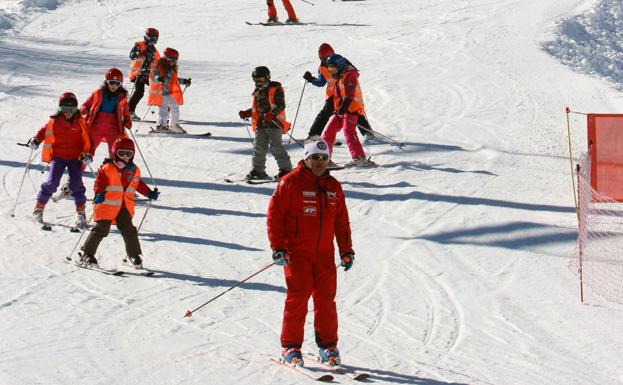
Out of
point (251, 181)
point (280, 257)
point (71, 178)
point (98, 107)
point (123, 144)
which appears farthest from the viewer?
point (251, 181)

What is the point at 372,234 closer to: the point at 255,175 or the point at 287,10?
the point at 255,175

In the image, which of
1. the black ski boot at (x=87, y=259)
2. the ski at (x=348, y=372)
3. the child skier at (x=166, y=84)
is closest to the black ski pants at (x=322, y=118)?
the child skier at (x=166, y=84)

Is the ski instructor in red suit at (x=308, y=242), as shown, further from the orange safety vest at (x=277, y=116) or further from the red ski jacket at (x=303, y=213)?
the orange safety vest at (x=277, y=116)

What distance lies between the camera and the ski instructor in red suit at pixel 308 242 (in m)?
7.78

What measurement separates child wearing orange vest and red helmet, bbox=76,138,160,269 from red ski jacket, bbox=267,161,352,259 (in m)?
3.06

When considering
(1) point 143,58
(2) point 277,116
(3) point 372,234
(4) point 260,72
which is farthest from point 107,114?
(1) point 143,58

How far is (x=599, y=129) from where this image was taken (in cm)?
1266

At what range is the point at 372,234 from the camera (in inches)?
486

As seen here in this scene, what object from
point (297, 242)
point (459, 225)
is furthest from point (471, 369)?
point (459, 225)

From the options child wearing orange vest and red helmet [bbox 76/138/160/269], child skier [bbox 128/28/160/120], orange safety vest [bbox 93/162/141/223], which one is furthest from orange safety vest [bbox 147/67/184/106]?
orange safety vest [bbox 93/162/141/223]

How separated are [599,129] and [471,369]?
5447 millimetres

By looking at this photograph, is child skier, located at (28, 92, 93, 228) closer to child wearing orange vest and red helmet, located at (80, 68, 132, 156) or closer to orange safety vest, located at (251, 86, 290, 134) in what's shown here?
child wearing orange vest and red helmet, located at (80, 68, 132, 156)

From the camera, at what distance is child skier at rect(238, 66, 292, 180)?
1405 centimetres

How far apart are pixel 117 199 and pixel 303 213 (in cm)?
325
